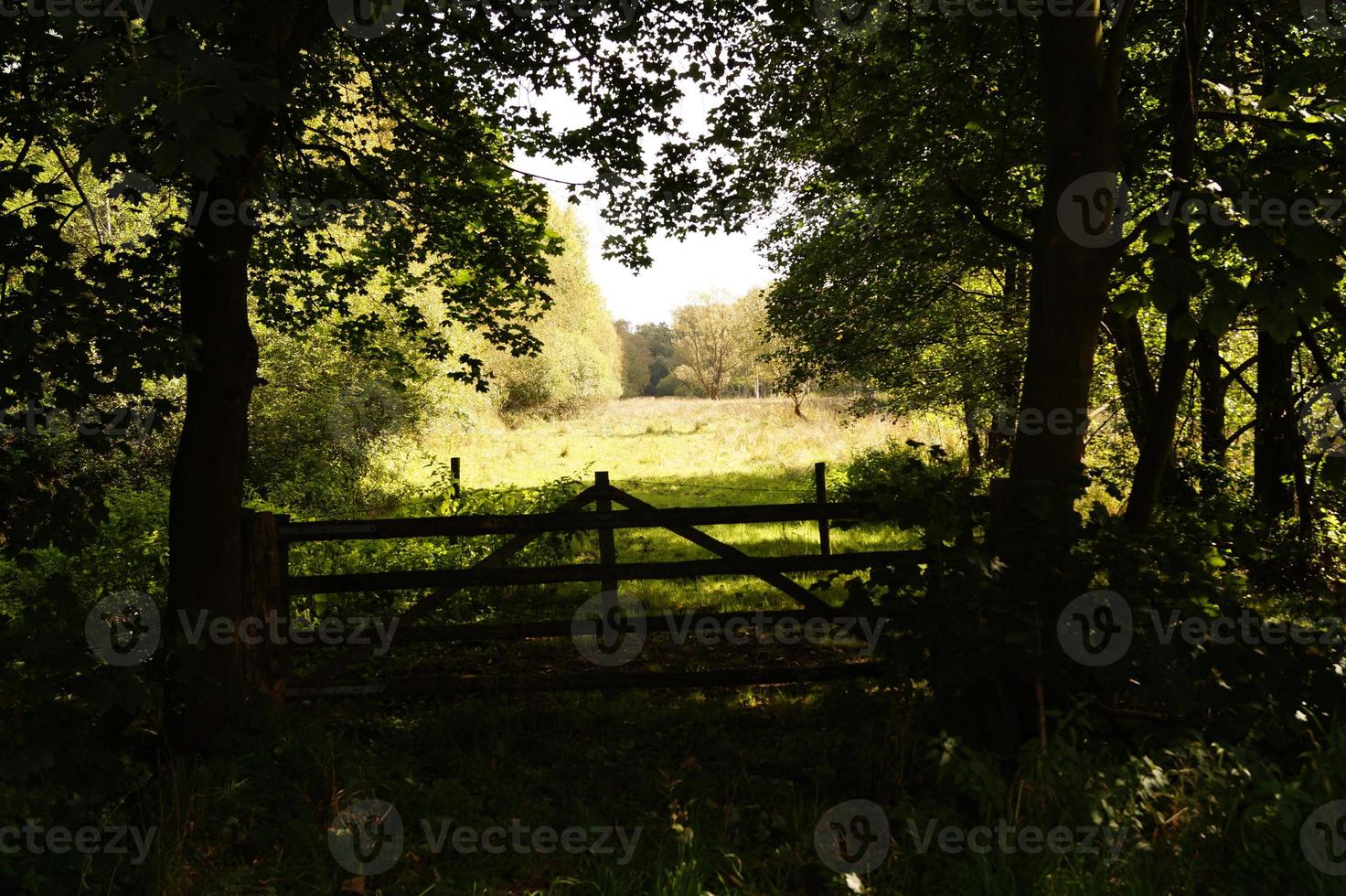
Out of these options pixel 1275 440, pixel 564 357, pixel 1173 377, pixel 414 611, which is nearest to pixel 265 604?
pixel 414 611

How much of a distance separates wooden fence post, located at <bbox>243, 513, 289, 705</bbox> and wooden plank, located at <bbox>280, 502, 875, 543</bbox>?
0.60 feet

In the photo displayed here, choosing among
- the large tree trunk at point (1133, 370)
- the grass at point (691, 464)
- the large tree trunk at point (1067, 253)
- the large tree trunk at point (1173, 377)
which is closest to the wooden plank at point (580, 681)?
the large tree trunk at point (1067, 253)

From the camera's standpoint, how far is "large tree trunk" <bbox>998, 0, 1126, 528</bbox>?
15.7ft

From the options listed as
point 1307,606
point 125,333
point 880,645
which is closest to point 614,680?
point 880,645

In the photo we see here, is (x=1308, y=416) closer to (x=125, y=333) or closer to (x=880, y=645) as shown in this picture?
(x=880, y=645)

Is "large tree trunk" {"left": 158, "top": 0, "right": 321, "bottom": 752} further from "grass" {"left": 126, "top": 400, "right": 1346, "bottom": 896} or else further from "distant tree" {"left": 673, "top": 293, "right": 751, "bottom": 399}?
"distant tree" {"left": 673, "top": 293, "right": 751, "bottom": 399}

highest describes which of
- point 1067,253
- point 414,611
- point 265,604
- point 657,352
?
point 657,352

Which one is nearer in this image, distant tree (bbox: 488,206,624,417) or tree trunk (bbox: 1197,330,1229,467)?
tree trunk (bbox: 1197,330,1229,467)

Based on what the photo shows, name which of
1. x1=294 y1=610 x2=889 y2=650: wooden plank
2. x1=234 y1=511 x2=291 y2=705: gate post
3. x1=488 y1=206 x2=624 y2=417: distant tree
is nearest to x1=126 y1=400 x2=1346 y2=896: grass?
x1=234 y1=511 x2=291 y2=705: gate post

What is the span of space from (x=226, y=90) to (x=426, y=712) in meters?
4.50

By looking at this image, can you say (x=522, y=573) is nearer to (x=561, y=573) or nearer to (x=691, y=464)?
(x=561, y=573)

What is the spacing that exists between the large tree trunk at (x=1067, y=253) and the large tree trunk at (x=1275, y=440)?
19.9 ft

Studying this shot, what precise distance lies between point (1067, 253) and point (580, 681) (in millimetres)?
4521

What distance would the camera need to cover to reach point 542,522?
5.96 m
